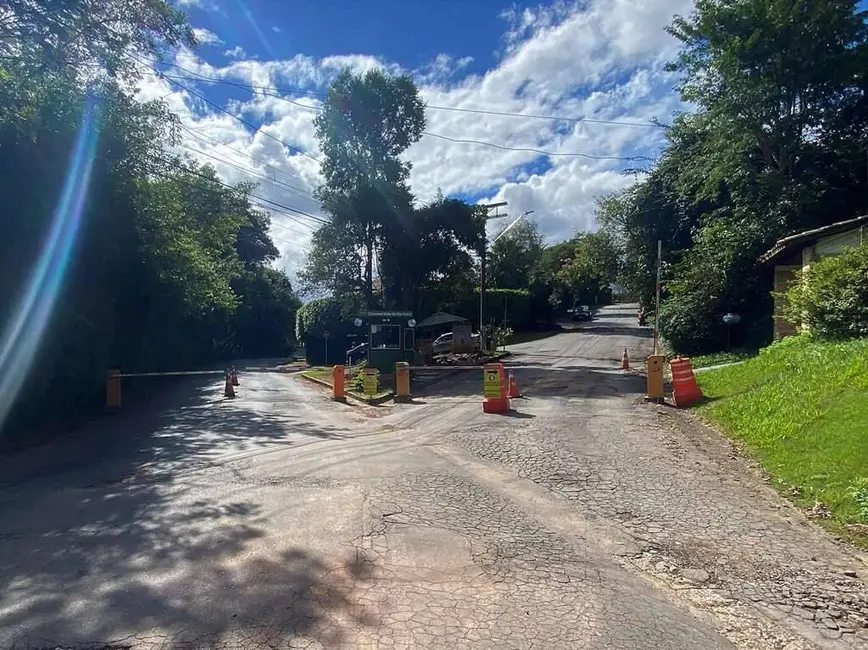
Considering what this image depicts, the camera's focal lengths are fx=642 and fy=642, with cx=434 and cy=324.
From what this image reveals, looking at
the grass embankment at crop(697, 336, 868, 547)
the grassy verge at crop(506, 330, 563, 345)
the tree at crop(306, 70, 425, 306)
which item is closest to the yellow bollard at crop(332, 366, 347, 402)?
the grass embankment at crop(697, 336, 868, 547)

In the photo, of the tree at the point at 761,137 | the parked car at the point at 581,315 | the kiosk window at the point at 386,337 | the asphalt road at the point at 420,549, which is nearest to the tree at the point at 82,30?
the asphalt road at the point at 420,549

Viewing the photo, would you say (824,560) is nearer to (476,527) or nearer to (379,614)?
(476,527)

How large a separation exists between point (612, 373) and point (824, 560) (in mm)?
17436

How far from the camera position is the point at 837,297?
12859 mm

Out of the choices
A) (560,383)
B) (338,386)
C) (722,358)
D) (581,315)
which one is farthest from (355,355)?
(581,315)

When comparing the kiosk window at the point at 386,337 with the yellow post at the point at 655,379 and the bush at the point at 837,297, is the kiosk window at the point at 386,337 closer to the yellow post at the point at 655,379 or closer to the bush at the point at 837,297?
the yellow post at the point at 655,379

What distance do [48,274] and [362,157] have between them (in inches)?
824

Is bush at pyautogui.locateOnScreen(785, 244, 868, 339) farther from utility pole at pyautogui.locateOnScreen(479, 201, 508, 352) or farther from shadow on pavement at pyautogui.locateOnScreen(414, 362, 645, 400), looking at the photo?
utility pole at pyautogui.locateOnScreen(479, 201, 508, 352)

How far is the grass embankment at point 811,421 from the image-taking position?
252 inches

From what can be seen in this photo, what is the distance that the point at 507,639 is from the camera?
3781 millimetres

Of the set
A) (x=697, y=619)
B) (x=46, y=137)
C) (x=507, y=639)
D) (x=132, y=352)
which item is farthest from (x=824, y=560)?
(x=132, y=352)

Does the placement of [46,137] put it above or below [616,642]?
above

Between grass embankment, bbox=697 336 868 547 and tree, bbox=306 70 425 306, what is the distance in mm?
21206

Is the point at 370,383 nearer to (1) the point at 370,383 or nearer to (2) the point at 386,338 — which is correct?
Result: (1) the point at 370,383
